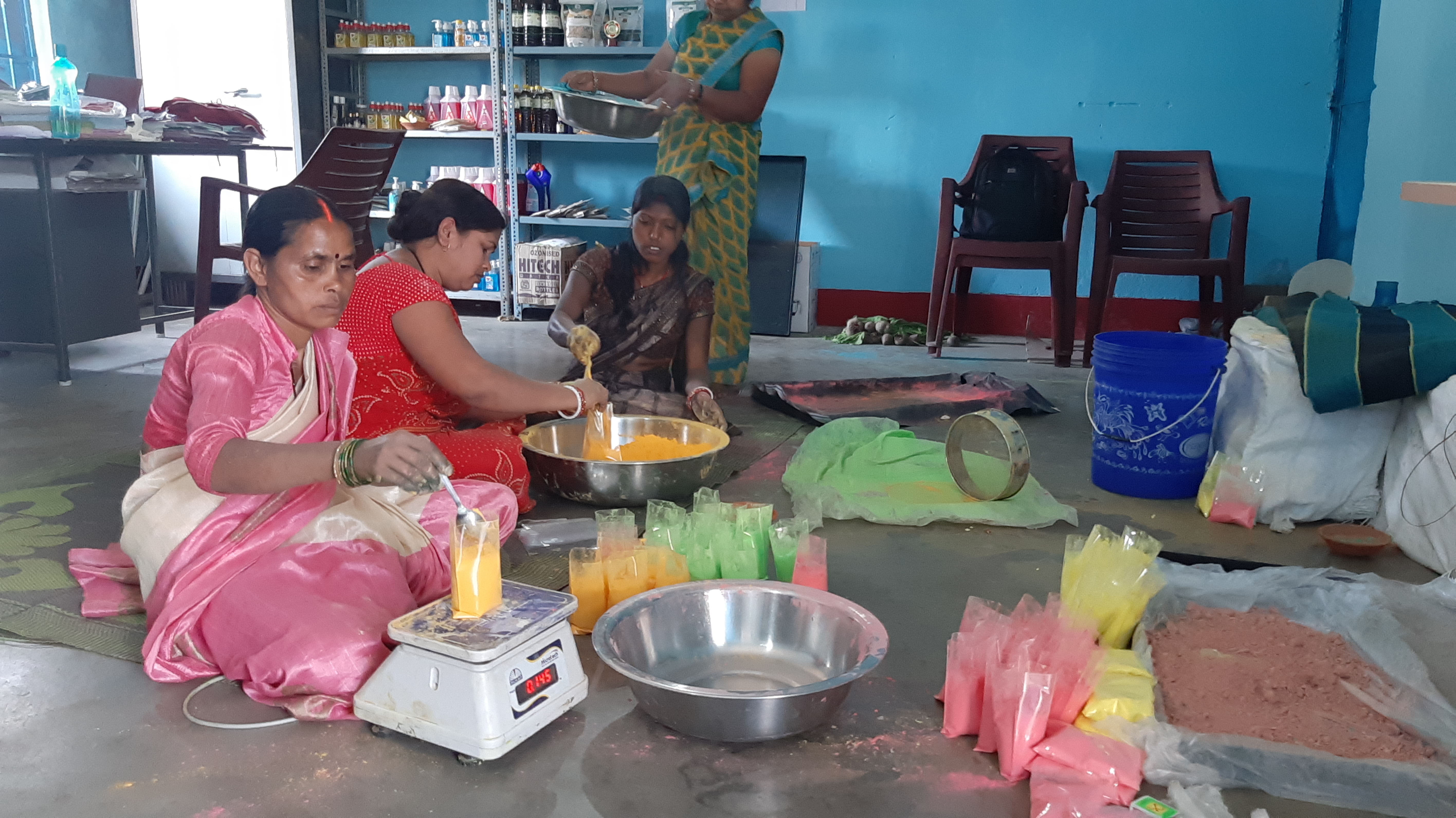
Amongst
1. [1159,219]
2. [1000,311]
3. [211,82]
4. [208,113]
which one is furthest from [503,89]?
[1159,219]

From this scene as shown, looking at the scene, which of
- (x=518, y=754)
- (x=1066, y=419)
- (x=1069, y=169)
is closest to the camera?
A: (x=518, y=754)

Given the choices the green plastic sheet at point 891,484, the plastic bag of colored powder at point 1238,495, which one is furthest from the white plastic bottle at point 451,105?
the plastic bag of colored powder at point 1238,495

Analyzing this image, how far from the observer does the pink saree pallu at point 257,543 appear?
175 cm

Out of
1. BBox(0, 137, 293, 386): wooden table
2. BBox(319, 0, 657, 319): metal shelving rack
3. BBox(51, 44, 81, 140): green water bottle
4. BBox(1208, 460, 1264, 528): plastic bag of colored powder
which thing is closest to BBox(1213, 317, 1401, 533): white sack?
BBox(1208, 460, 1264, 528): plastic bag of colored powder

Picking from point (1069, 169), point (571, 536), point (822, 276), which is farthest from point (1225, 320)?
point (571, 536)

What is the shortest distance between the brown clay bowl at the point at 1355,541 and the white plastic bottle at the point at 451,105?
532 centimetres

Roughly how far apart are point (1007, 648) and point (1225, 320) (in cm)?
396

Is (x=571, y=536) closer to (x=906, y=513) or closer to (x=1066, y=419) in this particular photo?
(x=906, y=513)

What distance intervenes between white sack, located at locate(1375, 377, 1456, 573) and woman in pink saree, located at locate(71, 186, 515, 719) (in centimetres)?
233

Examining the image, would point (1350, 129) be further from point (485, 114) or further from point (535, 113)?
point (485, 114)

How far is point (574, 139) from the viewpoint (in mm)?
6266

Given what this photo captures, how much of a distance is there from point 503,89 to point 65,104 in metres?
2.58

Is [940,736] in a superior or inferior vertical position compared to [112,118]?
inferior

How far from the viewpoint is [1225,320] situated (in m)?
5.07
